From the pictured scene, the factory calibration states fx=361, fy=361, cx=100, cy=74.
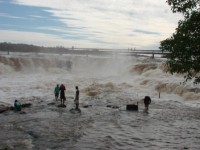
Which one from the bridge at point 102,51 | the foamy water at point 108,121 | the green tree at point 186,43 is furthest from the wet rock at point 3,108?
the bridge at point 102,51

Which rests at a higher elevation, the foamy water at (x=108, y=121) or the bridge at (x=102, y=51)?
the bridge at (x=102, y=51)

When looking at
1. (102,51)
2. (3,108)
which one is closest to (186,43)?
(3,108)

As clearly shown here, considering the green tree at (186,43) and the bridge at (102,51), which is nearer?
the green tree at (186,43)

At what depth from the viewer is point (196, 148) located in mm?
14930

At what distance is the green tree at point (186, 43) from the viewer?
1224 cm

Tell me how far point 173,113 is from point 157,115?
1.61m

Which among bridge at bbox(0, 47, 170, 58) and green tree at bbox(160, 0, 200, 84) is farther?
bridge at bbox(0, 47, 170, 58)

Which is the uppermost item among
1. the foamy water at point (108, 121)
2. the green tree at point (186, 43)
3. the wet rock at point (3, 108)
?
the green tree at point (186, 43)

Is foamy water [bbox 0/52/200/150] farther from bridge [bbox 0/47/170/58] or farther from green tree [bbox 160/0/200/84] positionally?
bridge [bbox 0/47/170/58]

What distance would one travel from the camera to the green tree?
1224 cm

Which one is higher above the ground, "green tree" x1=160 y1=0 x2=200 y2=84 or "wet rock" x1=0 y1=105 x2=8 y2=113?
"green tree" x1=160 y1=0 x2=200 y2=84

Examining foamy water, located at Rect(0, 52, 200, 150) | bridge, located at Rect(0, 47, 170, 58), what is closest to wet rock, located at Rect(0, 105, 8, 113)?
foamy water, located at Rect(0, 52, 200, 150)

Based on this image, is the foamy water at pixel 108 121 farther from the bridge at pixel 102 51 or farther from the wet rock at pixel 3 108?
the bridge at pixel 102 51

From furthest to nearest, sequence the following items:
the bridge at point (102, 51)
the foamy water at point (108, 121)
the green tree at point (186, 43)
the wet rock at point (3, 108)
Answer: the bridge at point (102, 51) < the wet rock at point (3, 108) < the foamy water at point (108, 121) < the green tree at point (186, 43)
